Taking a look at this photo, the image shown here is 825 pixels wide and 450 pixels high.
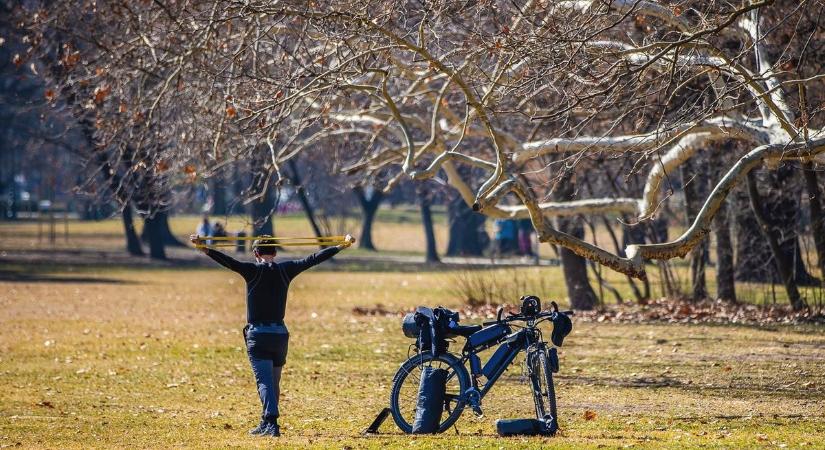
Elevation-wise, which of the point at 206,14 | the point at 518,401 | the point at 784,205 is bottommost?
the point at 518,401

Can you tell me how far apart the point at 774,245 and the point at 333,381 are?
9265mm

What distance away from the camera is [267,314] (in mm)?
10773

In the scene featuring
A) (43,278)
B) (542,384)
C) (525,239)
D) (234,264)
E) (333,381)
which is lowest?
(333,381)

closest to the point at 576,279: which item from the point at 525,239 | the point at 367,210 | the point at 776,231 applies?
the point at 776,231

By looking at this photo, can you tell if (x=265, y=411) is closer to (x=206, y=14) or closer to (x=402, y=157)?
(x=206, y=14)

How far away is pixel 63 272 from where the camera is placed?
39281 mm

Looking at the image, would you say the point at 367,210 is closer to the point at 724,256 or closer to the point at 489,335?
the point at 724,256

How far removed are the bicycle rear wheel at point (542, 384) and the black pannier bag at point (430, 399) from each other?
69cm

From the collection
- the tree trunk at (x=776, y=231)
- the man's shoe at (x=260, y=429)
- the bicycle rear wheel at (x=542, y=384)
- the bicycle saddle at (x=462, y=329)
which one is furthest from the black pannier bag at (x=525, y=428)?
the tree trunk at (x=776, y=231)

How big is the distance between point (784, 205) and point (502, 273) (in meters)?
11.2

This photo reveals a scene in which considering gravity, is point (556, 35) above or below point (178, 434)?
above

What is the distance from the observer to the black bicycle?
10.5 meters

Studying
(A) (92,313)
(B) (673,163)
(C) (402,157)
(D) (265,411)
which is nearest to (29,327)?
(A) (92,313)

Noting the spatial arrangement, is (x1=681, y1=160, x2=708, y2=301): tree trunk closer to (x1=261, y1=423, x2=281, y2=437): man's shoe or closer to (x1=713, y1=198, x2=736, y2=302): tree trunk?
(x1=713, y1=198, x2=736, y2=302): tree trunk
